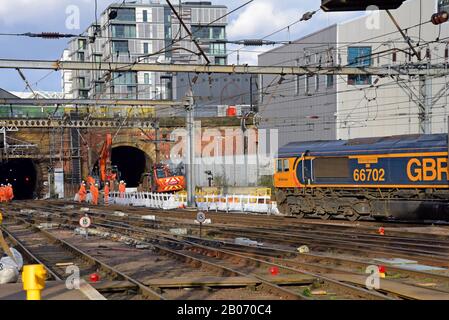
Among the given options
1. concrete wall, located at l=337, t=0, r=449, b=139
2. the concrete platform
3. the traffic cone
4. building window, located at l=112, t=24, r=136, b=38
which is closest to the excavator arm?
concrete wall, located at l=337, t=0, r=449, b=139

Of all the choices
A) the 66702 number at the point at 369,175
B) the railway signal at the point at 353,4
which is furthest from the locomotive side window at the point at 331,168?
the railway signal at the point at 353,4

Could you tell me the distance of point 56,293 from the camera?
939cm

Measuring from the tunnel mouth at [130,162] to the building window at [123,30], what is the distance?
19140 mm

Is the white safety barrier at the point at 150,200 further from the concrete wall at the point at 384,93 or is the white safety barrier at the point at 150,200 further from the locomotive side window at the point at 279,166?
the concrete wall at the point at 384,93

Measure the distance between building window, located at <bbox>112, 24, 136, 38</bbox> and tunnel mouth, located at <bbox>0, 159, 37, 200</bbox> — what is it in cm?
2140

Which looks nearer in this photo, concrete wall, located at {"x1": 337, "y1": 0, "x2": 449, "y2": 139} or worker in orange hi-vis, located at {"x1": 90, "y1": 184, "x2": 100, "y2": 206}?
concrete wall, located at {"x1": 337, "y1": 0, "x2": 449, "y2": 139}

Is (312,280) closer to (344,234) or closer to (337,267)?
(337,267)

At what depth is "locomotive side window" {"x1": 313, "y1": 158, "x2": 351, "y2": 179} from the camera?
27.3 m

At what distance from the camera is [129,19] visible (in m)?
86.1

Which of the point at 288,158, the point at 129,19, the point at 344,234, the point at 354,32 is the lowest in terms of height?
A: the point at 344,234

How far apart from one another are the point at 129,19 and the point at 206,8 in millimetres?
9882

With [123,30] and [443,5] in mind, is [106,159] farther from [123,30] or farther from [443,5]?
[123,30]

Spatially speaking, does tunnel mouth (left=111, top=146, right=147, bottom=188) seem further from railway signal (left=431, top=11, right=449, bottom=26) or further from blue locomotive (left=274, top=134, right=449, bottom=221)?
railway signal (left=431, top=11, right=449, bottom=26)

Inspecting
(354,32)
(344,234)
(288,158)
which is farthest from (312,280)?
(354,32)
